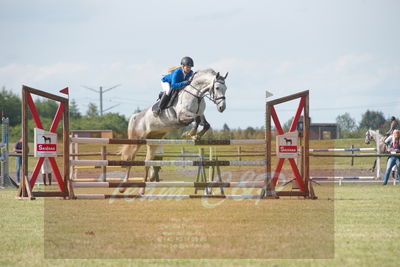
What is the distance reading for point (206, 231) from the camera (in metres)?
6.46

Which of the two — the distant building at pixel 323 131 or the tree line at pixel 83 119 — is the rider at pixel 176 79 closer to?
the tree line at pixel 83 119

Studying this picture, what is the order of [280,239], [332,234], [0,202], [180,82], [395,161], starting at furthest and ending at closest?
[395,161] < [180,82] < [0,202] < [332,234] < [280,239]

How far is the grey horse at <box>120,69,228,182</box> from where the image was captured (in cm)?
1074

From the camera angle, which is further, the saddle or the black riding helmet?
the saddle

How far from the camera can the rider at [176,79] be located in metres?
11.1

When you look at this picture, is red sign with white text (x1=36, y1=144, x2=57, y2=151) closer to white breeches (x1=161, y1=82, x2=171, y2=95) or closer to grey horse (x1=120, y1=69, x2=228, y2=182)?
grey horse (x1=120, y1=69, x2=228, y2=182)

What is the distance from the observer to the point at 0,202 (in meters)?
9.94

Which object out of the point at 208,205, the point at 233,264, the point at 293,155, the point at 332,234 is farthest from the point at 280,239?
the point at 293,155

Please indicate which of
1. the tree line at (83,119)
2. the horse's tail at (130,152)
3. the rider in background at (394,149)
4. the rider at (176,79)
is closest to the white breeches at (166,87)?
the rider at (176,79)

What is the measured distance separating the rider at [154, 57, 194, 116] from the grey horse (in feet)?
0.41

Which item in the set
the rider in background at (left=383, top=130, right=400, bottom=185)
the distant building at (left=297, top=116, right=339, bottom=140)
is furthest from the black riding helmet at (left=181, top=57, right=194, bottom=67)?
the distant building at (left=297, top=116, right=339, bottom=140)

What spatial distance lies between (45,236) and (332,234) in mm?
2858

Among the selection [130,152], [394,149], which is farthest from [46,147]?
[394,149]

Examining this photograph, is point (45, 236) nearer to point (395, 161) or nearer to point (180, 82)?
point (180, 82)
